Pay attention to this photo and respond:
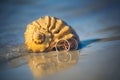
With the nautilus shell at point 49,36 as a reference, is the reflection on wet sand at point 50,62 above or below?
below

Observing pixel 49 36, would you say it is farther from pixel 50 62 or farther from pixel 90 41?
pixel 90 41

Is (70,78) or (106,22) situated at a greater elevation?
(106,22)

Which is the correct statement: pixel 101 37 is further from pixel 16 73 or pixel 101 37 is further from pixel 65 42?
pixel 16 73

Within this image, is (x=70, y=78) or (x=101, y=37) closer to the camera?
(x=70, y=78)

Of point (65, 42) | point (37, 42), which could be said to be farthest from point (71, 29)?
point (37, 42)

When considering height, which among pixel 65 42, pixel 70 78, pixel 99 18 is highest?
pixel 99 18
